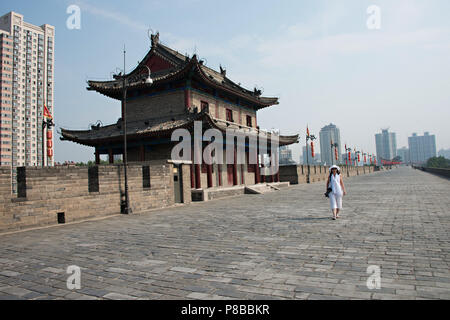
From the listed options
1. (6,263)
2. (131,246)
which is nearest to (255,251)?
(131,246)

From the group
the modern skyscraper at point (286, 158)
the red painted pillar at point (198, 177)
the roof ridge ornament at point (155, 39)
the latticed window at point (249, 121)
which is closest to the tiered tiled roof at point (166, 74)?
the roof ridge ornament at point (155, 39)

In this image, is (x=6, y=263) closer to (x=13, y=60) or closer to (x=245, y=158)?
(x=245, y=158)

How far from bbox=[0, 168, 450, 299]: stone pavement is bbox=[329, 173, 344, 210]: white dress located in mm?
568

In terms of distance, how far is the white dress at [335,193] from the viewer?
8344 millimetres

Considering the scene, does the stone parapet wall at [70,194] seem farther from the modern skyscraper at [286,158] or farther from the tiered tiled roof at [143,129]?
the modern skyscraper at [286,158]

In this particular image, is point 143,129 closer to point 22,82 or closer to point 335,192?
point 335,192

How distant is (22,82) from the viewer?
74875 mm

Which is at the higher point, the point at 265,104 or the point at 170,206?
the point at 265,104

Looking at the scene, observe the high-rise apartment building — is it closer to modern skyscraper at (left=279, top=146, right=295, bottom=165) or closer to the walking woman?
modern skyscraper at (left=279, top=146, right=295, bottom=165)

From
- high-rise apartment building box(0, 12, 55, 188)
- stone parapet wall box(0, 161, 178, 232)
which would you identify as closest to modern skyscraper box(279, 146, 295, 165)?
high-rise apartment building box(0, 12, 55, 188)

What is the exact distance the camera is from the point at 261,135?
24609 millimetres

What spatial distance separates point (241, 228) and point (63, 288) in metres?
4.44

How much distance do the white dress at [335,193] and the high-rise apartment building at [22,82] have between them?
78.7 metres

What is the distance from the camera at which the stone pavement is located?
11.1 feet
